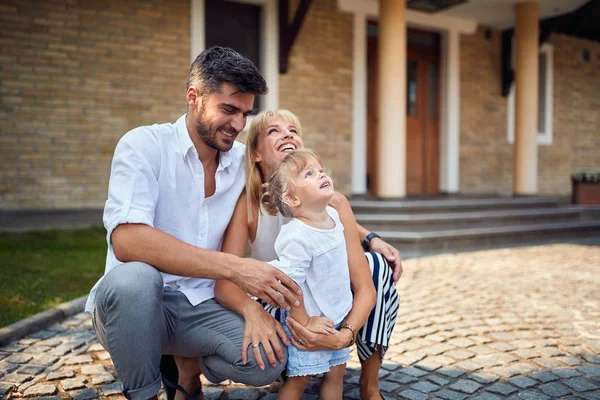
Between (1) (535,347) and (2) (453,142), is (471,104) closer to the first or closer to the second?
(2) (453,142)

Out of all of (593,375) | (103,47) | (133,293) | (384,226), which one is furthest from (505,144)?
(133,293)

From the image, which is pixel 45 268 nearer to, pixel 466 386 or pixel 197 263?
pixel 197 263

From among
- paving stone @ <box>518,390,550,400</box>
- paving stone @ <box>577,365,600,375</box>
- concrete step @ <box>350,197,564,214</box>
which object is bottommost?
paving stone @ <box>518,390,550,400</box>

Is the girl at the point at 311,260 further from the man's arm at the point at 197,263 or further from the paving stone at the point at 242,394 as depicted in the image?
the paving stone at the point at 242,394

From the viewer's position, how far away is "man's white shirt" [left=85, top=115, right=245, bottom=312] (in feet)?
6.62

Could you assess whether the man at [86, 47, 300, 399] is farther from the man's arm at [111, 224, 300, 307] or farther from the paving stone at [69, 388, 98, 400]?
the paving stone at [69, 388, 98, 400]

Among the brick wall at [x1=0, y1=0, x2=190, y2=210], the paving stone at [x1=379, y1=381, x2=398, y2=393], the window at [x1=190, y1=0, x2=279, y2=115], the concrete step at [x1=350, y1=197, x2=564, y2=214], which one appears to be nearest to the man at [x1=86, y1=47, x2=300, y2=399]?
the paving stone at [x1=379, y1=381, x2=398, y2=393]

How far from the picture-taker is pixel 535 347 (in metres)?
3.16

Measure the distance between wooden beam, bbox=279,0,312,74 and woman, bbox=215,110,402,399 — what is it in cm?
639

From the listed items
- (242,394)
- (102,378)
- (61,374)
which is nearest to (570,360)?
(242,394)

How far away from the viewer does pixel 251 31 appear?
29.1 feet

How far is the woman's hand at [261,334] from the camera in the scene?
1.96 m

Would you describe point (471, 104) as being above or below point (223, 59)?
above

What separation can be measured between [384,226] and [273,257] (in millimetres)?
5158
